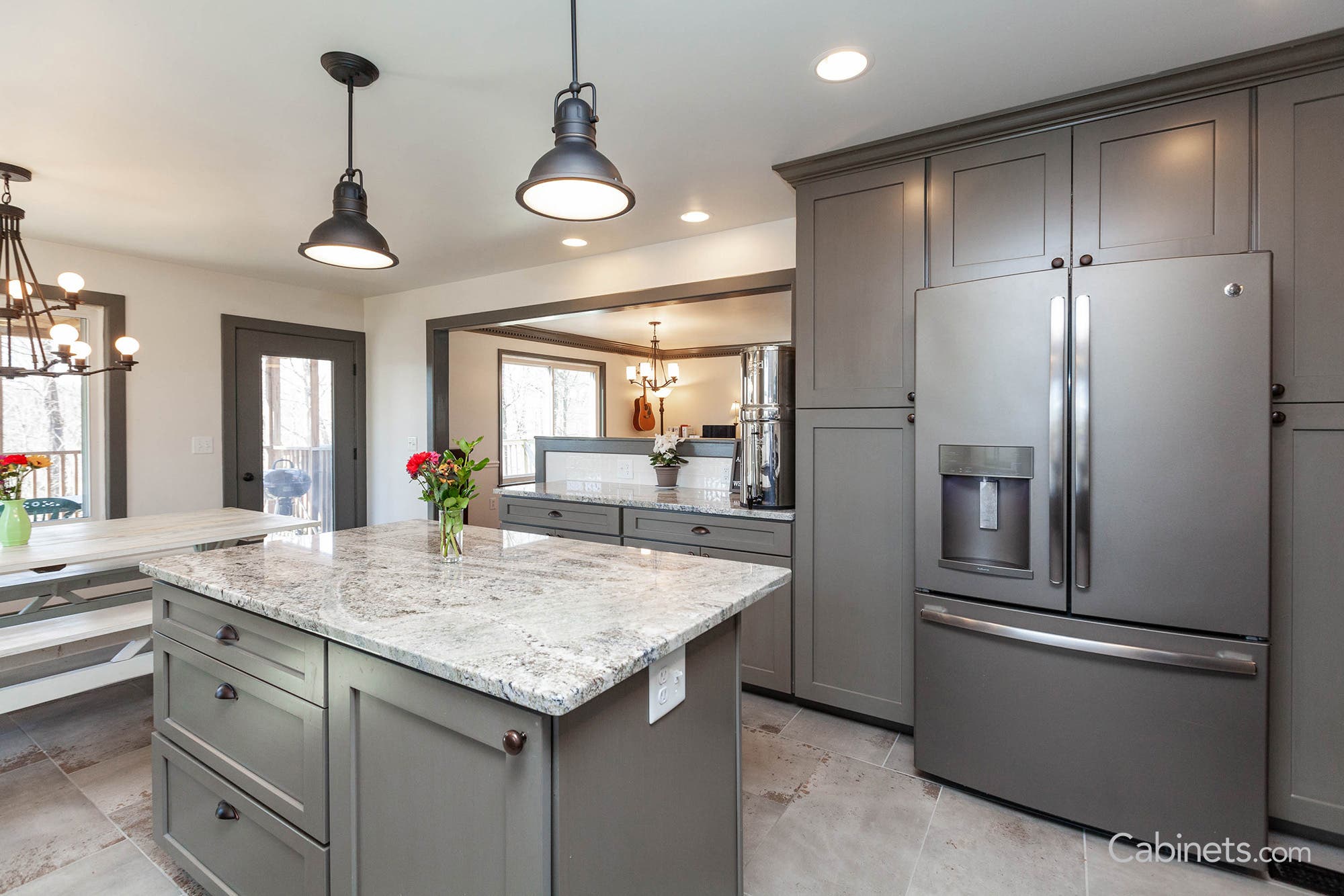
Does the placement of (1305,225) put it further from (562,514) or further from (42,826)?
(42,826)

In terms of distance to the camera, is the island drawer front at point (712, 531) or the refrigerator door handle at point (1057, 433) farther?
the island drawer front at point (712, 531)

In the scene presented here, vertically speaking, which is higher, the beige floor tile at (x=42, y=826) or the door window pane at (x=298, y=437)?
the door window pane at (x=298, y=437)

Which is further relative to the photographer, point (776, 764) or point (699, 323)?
point (699, 323)

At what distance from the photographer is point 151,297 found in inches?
165

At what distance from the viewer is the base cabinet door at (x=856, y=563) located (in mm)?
2525

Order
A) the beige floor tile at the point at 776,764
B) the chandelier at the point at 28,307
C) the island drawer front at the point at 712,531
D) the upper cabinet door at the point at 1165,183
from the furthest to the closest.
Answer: the island drawer front at the point at 712,531 < the chandelier at the point at 28,307 < the beige floor tile at the point at 776,764 < the upper cabinet door at the point at 1165,183

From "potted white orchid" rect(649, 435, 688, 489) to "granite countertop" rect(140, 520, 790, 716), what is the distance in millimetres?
1669

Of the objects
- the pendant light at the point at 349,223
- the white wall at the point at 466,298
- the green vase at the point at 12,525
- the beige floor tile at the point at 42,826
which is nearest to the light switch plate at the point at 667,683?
the pendant light at the point at 349,223

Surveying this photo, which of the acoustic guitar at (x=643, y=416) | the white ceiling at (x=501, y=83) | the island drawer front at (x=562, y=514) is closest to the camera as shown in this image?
the white ceiling at (x=501, y=83)

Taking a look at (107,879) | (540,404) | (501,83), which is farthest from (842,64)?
(540,404)

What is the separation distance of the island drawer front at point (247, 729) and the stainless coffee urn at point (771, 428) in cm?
207

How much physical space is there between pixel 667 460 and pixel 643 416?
15.9 feet

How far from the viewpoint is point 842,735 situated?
263cm

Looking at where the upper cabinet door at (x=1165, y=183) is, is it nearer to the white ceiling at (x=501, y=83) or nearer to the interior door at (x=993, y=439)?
the white ceiling at (x=501, y=83)
